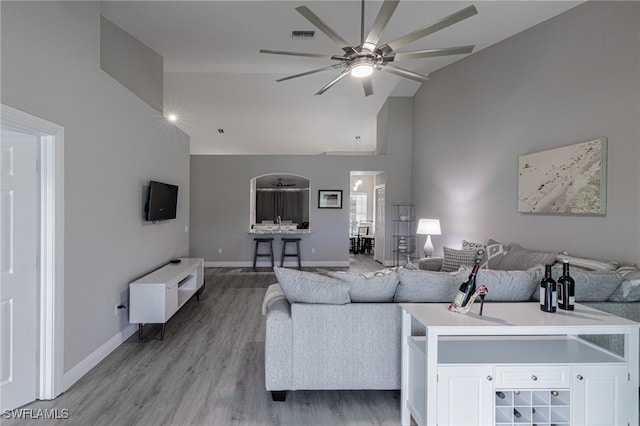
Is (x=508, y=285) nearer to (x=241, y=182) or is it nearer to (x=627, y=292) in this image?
(x=627, y=292)

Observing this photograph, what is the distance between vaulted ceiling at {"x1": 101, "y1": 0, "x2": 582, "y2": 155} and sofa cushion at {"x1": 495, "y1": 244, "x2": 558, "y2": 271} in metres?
2.74

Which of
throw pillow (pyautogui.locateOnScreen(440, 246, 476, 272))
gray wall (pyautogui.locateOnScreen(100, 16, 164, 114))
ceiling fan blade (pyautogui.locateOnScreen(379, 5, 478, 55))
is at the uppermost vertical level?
gray wall (pyautogui.locateOnScreen(100, 16, 164, 114))

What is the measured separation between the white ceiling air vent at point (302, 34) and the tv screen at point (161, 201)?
2.63 meters

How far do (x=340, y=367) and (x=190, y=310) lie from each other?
8.96ft

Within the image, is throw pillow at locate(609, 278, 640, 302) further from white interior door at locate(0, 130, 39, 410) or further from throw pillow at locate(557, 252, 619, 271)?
white interior door at locate(0, 130, 39, 410)

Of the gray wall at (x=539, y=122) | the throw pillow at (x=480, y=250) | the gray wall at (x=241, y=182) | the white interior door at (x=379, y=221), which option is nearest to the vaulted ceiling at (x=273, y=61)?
the gray wall at (x=539, y=122)

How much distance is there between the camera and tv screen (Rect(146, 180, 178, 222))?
357 cm

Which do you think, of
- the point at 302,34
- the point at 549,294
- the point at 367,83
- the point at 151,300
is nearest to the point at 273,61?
the point at 302,34

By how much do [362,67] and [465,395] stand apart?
2.59 meters

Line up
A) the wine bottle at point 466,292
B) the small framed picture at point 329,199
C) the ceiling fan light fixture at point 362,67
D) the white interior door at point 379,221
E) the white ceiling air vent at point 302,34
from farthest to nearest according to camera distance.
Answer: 1. the white interior door at point 379,221
2. the small framed picture at point 329,199
3. the white ceiling air vent at point 302,34
4. the ceiling fan light fixture at point 362,67
5. the wine bottle at point 466,292

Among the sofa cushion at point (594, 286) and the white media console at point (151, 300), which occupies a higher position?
the sofa cushion at point (594, 286)

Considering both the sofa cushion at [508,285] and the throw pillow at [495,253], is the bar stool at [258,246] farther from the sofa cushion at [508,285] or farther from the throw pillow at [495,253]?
the sofa cushion at [508,285]

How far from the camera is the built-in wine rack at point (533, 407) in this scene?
5.51 ft

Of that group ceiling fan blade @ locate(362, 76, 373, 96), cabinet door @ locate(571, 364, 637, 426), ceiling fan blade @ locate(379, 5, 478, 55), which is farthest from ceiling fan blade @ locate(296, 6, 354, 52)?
cabinet door @ locate(571, 364, 637, 426)
